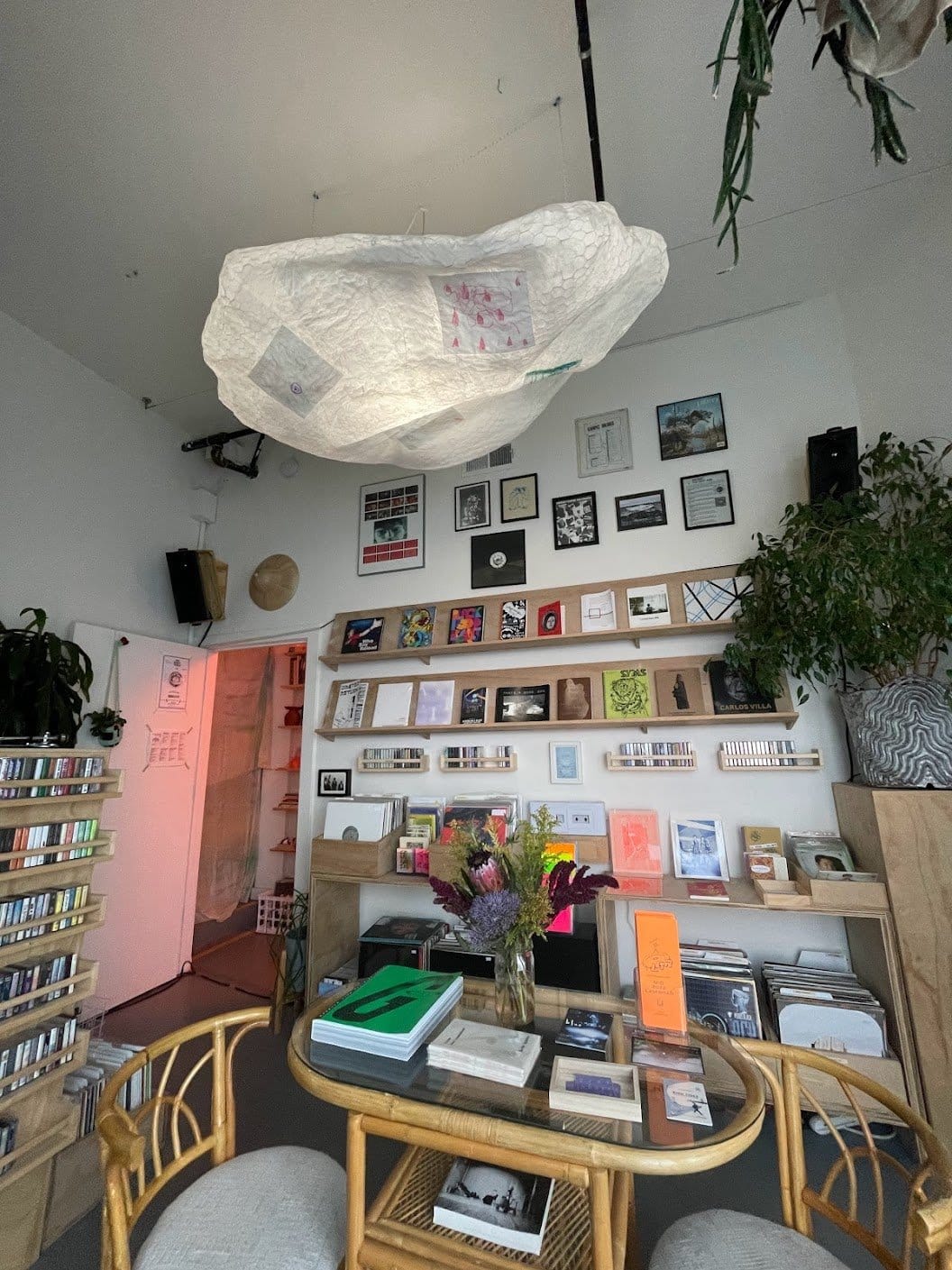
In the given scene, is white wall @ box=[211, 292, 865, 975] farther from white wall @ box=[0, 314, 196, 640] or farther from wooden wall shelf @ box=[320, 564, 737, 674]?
white wall @ box=[0, 314, 196, 640]

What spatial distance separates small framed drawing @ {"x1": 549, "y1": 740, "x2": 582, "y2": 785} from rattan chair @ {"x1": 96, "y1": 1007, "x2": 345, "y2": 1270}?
1637 mm

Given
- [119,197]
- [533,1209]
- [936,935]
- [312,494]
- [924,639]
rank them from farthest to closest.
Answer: [312,494], [119,197], [924,639], [936,935], [533,1209]

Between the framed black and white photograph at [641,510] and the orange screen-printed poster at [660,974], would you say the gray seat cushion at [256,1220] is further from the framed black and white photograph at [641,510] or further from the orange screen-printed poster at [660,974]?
the framed black and white photograph at [641,510]

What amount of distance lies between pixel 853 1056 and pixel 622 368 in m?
3.04

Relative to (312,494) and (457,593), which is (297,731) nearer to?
(312,494)

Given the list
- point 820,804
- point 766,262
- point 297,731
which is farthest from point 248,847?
point 766,262

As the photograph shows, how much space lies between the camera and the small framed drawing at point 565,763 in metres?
2.54

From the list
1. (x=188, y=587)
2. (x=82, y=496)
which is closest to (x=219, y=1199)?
(x=188, y=587)

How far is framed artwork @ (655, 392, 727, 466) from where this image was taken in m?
2.63

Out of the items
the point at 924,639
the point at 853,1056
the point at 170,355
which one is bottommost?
the point at 853,1056

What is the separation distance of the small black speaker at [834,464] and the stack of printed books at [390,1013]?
7.27 feet

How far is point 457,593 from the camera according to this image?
117 inches

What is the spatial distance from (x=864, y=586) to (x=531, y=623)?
53.8 inches

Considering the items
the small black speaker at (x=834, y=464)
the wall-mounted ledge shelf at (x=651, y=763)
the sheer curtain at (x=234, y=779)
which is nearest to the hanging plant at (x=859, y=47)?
the small black speaker at (x=834, y=464)
